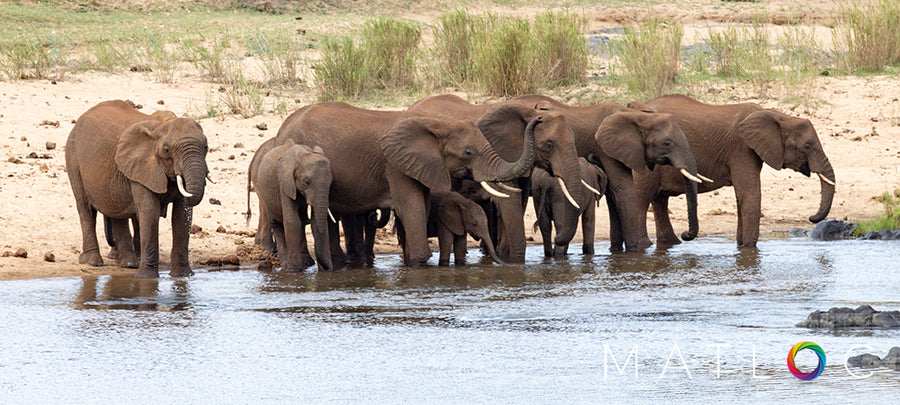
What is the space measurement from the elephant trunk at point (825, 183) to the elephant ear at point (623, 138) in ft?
6.26

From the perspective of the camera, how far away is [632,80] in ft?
64.0

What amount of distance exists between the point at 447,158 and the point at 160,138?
2.44 m

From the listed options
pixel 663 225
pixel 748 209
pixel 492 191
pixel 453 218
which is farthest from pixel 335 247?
pixel 748 209

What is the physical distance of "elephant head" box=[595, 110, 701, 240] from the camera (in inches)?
517

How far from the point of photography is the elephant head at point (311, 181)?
429 inches

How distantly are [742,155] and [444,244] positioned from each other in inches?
148

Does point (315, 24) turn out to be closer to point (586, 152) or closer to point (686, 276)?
point (586, 152)

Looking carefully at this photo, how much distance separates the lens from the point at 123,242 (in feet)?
39.6

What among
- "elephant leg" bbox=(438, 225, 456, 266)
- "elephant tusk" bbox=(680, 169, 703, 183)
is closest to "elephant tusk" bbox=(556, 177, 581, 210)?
"elephant leg" bbox=(438, 225, 456, 266)

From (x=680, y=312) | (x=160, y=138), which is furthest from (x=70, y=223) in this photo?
(x=680, y=312)

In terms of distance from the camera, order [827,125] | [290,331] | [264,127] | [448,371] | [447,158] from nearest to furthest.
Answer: [448,371] < [290,331] < [447,158] < [264,127] < [827,125]

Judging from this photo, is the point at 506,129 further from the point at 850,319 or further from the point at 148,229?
the point at 850,319

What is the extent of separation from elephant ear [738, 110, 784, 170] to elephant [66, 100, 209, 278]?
5.71 metres

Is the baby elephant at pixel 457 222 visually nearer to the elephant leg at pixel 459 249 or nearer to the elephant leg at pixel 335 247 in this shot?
the elephant leg at pixel 459 249
